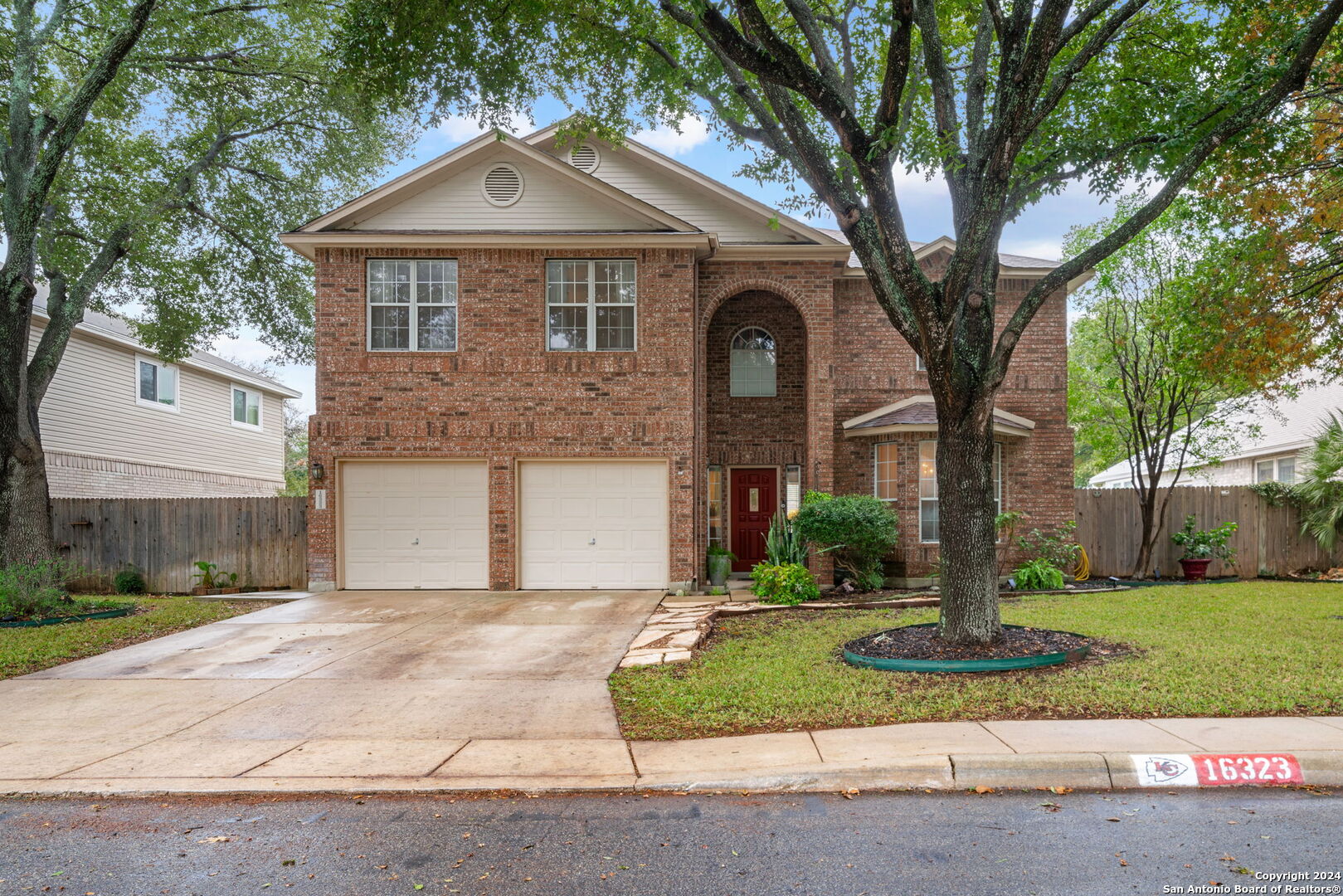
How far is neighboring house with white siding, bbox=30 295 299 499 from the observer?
689 inches

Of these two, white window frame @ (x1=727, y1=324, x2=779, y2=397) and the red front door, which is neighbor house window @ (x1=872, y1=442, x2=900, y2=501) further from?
white window frame @ (x1=727, y1=324, x2=779, y2=397)

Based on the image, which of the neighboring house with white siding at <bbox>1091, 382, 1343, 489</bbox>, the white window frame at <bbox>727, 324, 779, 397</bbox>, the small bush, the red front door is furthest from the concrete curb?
the neighboring house with white siding at <bbox>1091, 382, 1343, 489</bbox>

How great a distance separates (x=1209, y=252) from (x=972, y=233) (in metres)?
7.86

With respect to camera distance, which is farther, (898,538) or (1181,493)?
(1181,493)

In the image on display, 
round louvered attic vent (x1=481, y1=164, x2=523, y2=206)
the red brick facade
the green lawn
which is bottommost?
the green lawn

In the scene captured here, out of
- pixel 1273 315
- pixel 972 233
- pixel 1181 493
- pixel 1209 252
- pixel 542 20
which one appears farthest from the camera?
pixel 1181 493

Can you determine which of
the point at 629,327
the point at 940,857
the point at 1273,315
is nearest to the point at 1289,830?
the point at 940,857

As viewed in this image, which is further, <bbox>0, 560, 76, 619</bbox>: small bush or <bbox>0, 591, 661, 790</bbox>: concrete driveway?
<bbox>0, 560, 76, 619</bbox>: small bush

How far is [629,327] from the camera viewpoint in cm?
1388

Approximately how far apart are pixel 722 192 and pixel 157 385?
15.2 m

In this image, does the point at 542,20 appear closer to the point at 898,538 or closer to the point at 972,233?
the point at 972,233

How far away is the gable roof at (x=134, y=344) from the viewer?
17.6 metres

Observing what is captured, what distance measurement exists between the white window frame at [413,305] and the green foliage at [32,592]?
219 inches

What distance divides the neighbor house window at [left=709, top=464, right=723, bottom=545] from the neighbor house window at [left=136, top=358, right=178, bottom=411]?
45.2ft
